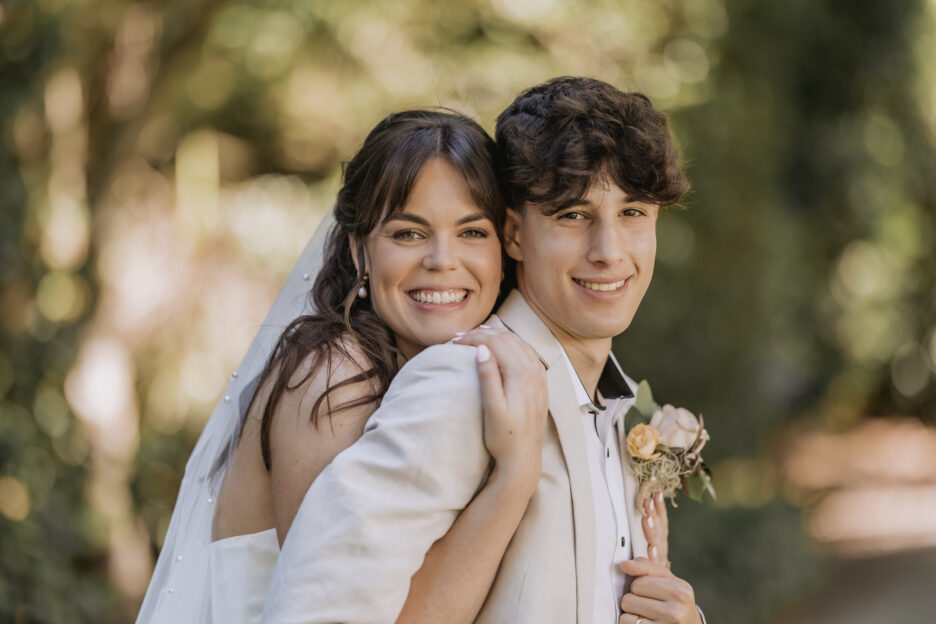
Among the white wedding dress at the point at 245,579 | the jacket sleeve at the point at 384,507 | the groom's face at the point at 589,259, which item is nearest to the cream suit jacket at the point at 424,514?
the jacket sleeve at the point at 384,507

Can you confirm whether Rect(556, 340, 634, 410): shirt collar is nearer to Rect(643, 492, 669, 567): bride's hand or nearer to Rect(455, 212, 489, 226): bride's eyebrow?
Rect(643, 492, 669, 567): bride's hand

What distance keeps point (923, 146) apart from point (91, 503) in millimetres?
8733

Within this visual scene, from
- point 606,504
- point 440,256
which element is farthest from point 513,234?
point 606,504

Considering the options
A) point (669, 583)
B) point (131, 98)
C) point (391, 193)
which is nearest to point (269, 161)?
point (131, 98)

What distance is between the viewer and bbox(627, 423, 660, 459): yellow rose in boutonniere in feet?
7.45

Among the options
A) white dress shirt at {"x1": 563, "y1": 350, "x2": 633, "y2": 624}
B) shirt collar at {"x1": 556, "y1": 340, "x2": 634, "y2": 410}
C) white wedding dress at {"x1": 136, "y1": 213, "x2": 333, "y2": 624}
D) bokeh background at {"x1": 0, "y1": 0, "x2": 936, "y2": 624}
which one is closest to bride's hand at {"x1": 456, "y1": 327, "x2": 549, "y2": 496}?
white dress shirt at {"x1": 563, "y1": 350, "x2": 633, "y2": 624}

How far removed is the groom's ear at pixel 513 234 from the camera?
7.55ft

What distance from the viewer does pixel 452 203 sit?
2248 millimetres

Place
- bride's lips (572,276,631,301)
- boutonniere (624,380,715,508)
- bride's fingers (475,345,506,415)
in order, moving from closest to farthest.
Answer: bride's fingers (475,345,506,415) → bride's lips (572,276,631,301) → boutonniere (624,380,715,508)

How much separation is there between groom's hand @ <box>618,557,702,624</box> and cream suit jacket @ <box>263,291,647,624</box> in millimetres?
201

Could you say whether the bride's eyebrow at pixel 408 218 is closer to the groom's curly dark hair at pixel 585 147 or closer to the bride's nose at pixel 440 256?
the bride's nose at pixel 440 256

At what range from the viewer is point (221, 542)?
238 cm

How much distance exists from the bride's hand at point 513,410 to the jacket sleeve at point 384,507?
1.2 inches

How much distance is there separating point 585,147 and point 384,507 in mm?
901
